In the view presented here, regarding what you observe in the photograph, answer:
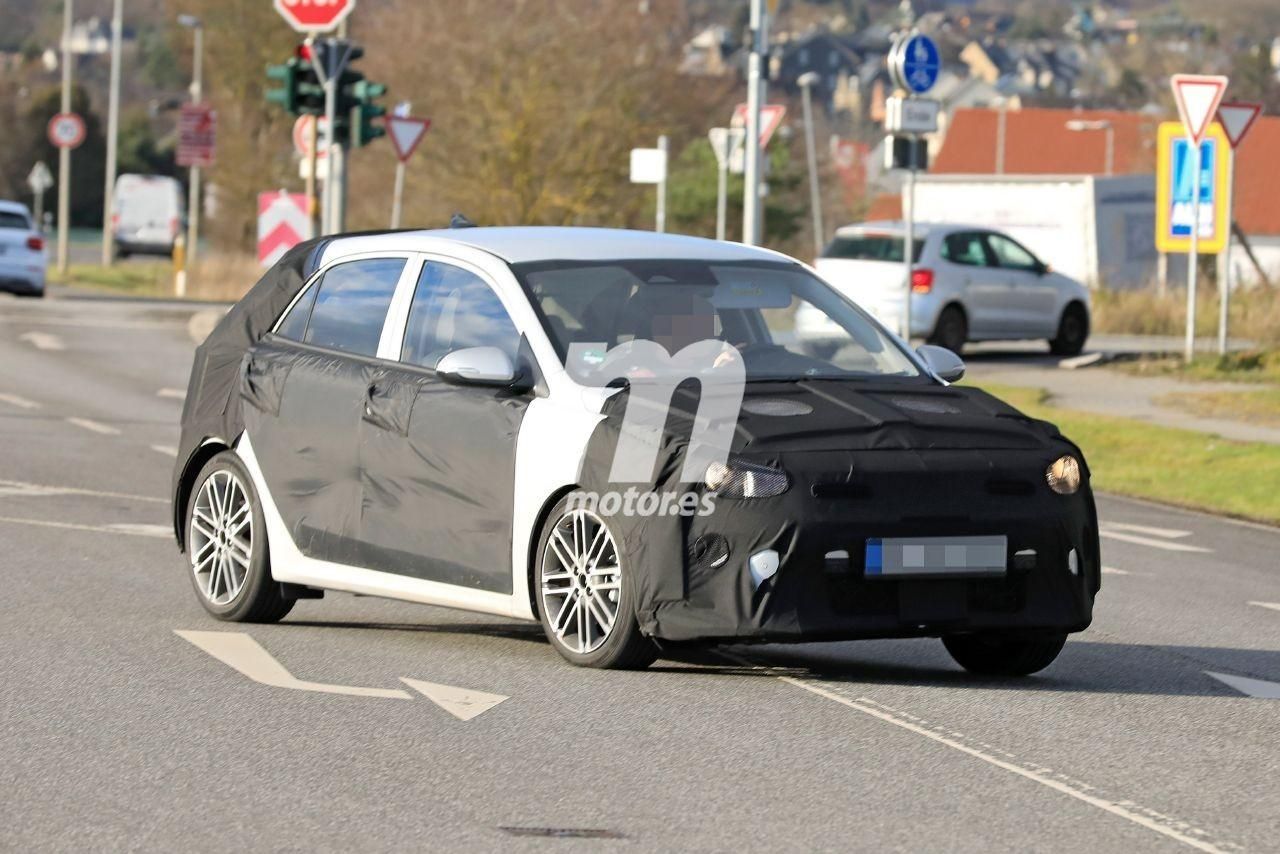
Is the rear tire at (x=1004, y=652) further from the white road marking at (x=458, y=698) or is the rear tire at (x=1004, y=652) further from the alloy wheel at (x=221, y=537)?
the alloy wheel at (x=221, y=537)

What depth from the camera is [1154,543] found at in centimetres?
1446

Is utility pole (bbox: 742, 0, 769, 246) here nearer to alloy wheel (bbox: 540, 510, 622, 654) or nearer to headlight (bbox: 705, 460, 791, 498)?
alloy wheel (bbox: 540, 510, 622, 654)

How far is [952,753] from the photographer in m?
7.31

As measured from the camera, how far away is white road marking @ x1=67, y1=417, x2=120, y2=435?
64.3ft

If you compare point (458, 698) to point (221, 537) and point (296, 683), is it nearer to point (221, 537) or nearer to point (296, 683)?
point (296, 683)

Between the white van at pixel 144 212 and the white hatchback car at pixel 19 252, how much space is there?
39.7 meters

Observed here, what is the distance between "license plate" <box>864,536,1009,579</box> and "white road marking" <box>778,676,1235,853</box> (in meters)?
0.44

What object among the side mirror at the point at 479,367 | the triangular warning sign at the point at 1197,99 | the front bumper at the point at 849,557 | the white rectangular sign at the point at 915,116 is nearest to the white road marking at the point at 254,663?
the front bumper at the point at 849,557

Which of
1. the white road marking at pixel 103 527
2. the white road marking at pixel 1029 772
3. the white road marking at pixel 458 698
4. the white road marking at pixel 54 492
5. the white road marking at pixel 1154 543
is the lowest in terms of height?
the white road marking at pixel 1154 543

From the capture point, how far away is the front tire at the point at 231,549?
9.91 meters

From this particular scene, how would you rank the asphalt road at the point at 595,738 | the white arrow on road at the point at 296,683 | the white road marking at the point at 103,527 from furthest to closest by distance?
the white road marking at the point at 103,527 → the white arrow on road at the point at 296,683 → the asphalt road at the point at 595,738

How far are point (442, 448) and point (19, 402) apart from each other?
1441 centimetres

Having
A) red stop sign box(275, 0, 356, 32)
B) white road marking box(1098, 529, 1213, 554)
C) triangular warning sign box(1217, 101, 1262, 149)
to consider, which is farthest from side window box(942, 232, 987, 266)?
white road marking box(1098, 529, 1213, 554)

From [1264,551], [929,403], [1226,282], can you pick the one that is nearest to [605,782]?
[929,403]
